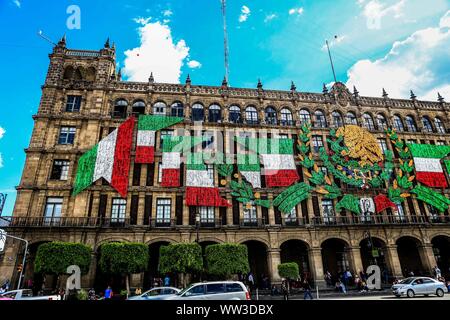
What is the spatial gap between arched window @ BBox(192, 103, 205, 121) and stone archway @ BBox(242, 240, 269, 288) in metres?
14.9

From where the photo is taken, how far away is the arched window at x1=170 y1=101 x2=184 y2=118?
31775 millimetres

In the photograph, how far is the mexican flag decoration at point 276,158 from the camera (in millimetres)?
29156

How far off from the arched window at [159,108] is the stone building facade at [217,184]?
0.38 feet

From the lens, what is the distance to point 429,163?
32.5 m

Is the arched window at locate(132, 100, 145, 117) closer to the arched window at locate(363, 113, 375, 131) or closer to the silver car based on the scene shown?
the arched window at locate(363, 113, 375, 131)

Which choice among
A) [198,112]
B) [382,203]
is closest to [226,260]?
[198,112]

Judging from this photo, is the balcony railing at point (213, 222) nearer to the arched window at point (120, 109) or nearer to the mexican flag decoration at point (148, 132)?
the mexican flag decoration at point (148, 132)

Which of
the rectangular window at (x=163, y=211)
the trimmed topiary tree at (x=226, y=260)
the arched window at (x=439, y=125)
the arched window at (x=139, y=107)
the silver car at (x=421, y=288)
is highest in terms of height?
the arched window at (x=139, y=107)

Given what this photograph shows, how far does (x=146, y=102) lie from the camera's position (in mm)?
31422

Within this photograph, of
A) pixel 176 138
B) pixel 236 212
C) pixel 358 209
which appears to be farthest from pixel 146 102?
pixel 358 209

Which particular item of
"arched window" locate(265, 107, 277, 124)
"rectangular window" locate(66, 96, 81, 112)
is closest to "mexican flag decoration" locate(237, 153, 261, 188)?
"arched window" locate(265, 107, 277, 124)

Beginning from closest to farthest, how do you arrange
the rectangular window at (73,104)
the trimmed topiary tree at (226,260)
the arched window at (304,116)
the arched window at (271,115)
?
the trimmed topiary tree at (226,260)
the rectangular window at (73,104)
the arched window at (271,115)
the arched window at (304,116)

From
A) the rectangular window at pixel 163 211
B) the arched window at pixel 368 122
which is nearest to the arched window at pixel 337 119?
the arched window at pixel 368 122

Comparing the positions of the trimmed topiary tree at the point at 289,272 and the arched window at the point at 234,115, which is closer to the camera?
the trimmed topiary tree at the point at 289,272
